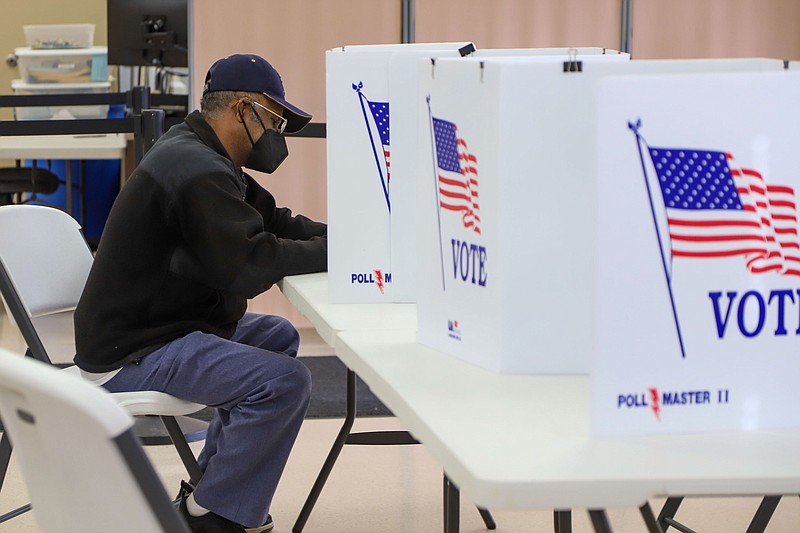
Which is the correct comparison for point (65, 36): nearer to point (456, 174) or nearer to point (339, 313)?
point (339, 313)

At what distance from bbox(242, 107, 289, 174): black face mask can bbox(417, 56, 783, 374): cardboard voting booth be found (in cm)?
96

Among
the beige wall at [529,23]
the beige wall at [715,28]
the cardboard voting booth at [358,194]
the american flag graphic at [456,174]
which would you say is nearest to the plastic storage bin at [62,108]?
the beige wall at [529,23]

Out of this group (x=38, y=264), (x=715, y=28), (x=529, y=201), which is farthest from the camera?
(x=715, y=28)

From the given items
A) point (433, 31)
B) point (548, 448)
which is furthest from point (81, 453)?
point (433, 31)

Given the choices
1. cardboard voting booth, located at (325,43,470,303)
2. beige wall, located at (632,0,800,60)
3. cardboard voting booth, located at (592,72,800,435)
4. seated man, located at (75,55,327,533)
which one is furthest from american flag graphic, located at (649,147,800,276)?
beige wall, located at (632,0,800,60)

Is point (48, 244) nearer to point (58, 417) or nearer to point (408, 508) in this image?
point (408, 508)

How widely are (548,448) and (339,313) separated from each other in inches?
29.6

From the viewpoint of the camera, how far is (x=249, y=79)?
2.25 metres

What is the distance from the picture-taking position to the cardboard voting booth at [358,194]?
181cm

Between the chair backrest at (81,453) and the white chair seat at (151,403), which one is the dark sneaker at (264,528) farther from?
the chair backrest at (81,453)

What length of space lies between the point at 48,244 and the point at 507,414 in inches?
56.4

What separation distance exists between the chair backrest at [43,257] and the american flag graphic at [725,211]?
150 centimetres

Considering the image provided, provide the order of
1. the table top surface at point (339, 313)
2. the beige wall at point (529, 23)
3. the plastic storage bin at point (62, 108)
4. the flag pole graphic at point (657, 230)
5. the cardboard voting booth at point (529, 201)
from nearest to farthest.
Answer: the flag pole graphic at point (657, 230), the cardboard voting booth at point (529, 201), the table top surface at point (339, 313), the beige wall at point (529, 23), the plastic storage bin at point (62, 108)

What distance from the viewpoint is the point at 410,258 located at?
6.09ft
